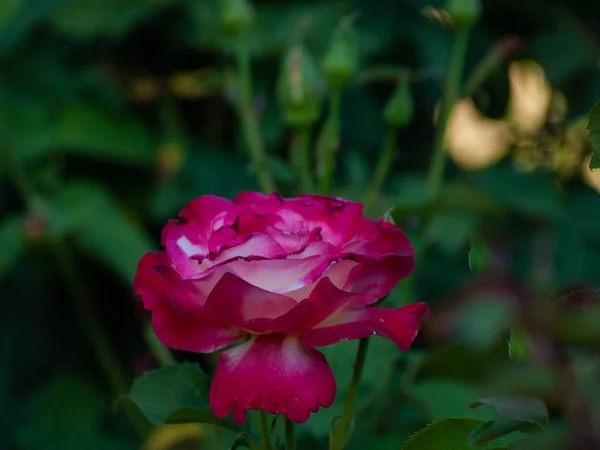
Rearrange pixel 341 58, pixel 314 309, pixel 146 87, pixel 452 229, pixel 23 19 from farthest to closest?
1. pixel 146 87
2. pixel 23 19
3. pixel 452 229
4. pixel 341 58
5. pixel 314 309

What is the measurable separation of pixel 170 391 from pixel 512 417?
0.19 m

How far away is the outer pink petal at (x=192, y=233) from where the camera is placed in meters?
0.45

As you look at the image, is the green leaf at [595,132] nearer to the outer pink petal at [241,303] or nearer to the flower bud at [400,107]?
the outer pink petal at [241,303]

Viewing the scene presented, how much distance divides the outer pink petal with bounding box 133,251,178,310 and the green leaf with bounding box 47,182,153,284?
0.61 metres

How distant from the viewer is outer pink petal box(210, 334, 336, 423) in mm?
418

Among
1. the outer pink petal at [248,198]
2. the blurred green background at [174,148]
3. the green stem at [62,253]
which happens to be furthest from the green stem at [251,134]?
the green stem at [62,253]

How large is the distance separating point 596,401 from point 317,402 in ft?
0.50

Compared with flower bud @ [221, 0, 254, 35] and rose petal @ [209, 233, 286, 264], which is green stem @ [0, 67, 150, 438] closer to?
flower bud @ [221, 0, 254, 35]

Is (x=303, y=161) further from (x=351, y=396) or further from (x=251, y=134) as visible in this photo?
(x=351, y=396)

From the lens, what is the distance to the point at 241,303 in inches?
16.7

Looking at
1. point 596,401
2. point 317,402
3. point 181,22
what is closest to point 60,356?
point 181,22

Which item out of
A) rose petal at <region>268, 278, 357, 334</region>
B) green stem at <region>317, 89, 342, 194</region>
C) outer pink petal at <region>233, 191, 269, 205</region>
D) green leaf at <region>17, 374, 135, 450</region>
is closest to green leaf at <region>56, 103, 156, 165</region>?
green leaf at <region>17, 374, 135, 450</region>

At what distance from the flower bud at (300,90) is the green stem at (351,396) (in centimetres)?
32

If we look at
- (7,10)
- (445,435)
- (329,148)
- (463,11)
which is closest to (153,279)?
(445,435)
